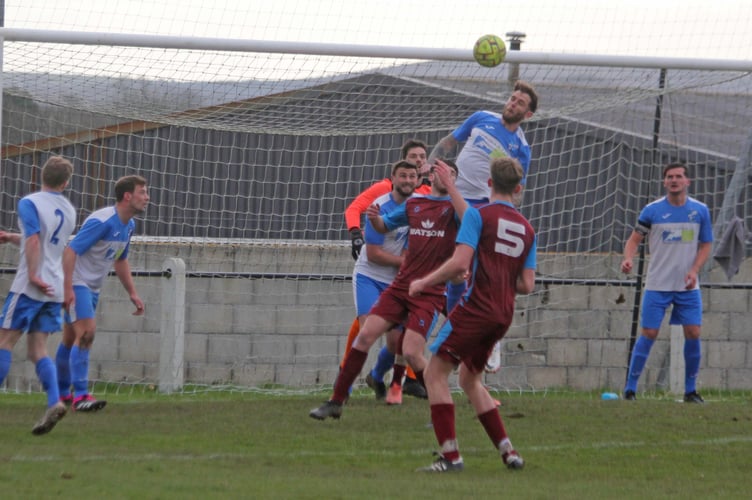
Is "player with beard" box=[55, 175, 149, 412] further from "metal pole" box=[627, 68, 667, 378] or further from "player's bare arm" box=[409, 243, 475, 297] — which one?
"metal pole" box=[627, 68, 667, 378]

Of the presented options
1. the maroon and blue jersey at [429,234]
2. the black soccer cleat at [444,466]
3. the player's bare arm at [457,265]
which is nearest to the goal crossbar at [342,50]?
the maroon and blue jersey at [429,234]

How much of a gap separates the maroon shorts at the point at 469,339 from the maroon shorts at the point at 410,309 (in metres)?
1.17

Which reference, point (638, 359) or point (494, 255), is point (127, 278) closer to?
point (494, 255)

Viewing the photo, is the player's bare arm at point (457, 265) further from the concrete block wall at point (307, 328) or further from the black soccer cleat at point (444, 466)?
the concrete block wall at point (307, 328)

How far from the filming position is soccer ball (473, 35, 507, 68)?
9219mm

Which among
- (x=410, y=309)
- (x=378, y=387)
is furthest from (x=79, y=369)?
(x=410, y=309)

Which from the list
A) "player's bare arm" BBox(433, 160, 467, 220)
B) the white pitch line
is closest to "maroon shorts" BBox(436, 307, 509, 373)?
the white pitch line

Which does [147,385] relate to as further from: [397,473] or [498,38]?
[397,473]

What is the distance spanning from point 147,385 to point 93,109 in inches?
119

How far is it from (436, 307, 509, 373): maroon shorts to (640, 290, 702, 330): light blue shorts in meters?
4.56

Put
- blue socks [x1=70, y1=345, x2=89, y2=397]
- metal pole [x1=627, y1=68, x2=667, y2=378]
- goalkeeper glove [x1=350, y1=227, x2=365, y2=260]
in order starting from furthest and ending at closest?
metal pole [x1=627, y1=68, x2=667, y2=378], goalkeeper glove [x1=350, y1=227, x2=365, y2=260], blue socks [x1=70, y1=345, x2=89, y2=397]

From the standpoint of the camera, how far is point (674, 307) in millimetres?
10586

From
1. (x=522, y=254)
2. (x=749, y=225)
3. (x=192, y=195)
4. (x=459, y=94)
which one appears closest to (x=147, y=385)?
(x=192, y=195)

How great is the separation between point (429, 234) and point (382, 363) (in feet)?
7.34
